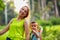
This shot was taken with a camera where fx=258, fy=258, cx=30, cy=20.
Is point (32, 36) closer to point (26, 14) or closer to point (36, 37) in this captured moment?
point (36, 37)

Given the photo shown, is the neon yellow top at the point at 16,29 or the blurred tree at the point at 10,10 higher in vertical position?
the neon yellow top at the point at 16,29

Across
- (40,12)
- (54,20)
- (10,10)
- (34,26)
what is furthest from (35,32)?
(40,12)

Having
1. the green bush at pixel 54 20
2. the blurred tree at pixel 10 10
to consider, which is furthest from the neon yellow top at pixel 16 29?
the green bush at pixel 54 20

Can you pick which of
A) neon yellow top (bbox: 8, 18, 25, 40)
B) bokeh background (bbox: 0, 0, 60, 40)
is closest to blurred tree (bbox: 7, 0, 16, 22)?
bokeh background (bbox: 0, 0, 60, 40)

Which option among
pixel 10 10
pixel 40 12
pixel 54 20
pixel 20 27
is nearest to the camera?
pixel 20 27

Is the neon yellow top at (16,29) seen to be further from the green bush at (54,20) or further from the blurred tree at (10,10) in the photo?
the green bush at (54,20)

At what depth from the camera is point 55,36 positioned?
7660 millimetres

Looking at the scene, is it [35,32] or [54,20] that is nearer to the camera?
[35,32]

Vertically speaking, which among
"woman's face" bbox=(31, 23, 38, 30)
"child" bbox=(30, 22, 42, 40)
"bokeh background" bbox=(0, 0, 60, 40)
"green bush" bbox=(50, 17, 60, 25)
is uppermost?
"woman's face" bbox=(31, 23, 38, 30)

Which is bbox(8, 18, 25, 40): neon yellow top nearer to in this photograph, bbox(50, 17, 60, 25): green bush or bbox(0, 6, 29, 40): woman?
bbox(0, 6, 29, 40): woman

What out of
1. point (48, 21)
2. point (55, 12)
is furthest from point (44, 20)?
point (55, 12)

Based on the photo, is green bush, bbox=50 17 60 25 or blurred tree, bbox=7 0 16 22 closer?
blurred tree, bbox=7 0 16 22

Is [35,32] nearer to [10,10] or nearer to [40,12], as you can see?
[10,10]

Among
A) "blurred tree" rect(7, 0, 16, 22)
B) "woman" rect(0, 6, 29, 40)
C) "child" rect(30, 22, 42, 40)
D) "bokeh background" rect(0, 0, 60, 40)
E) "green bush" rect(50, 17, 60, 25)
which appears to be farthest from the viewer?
"green bush" rect(50, 17, 60, 25)
